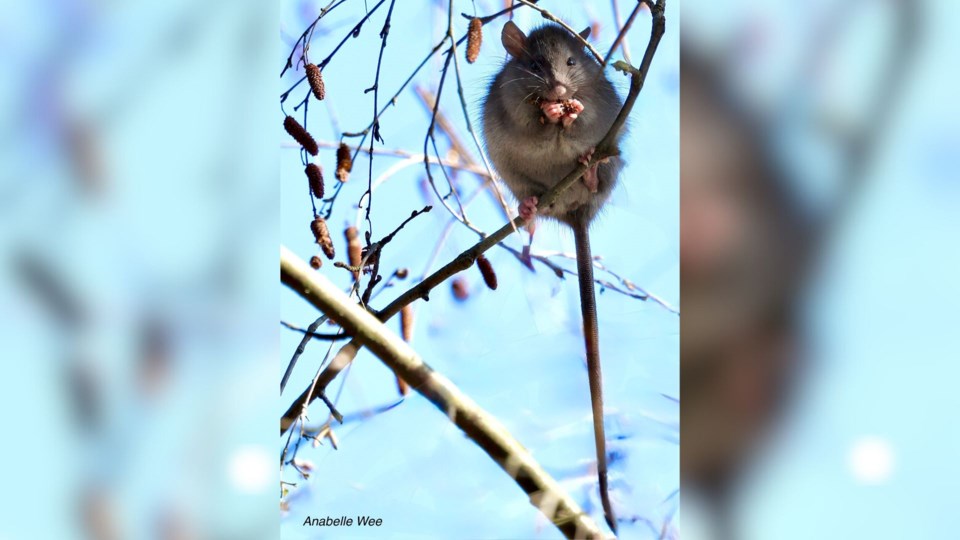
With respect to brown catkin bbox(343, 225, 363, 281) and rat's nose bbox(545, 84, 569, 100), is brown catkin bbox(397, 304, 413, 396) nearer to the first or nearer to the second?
brown catkin bbox(343, 225, 363, 281)

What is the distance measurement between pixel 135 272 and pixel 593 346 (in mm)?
859

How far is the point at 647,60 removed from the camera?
5.87ft

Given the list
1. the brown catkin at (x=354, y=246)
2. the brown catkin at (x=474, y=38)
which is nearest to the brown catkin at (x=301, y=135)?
the brown catkin at (x=354, y=246)

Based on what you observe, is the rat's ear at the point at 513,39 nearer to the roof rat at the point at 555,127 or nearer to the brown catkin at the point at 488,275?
the roof rat at the point at 555,127

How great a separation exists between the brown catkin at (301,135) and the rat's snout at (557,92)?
1.57 feet

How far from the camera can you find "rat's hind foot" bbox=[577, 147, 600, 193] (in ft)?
6.27

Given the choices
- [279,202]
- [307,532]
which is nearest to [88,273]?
[279,202]

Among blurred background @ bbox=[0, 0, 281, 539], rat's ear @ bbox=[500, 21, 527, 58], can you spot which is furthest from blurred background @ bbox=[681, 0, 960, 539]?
blurred background @ bbox=[0, 0, 281, 539]

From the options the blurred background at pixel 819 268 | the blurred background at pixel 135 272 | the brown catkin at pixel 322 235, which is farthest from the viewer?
the brown catkin at pixel 322 235

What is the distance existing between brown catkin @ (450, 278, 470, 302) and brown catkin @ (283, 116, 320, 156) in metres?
0.37

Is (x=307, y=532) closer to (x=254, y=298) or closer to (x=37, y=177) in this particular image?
(x=254, y=298)

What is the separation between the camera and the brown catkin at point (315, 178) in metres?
1.94

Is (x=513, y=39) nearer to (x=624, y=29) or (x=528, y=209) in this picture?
(x=624, y=29)

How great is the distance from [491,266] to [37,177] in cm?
86
